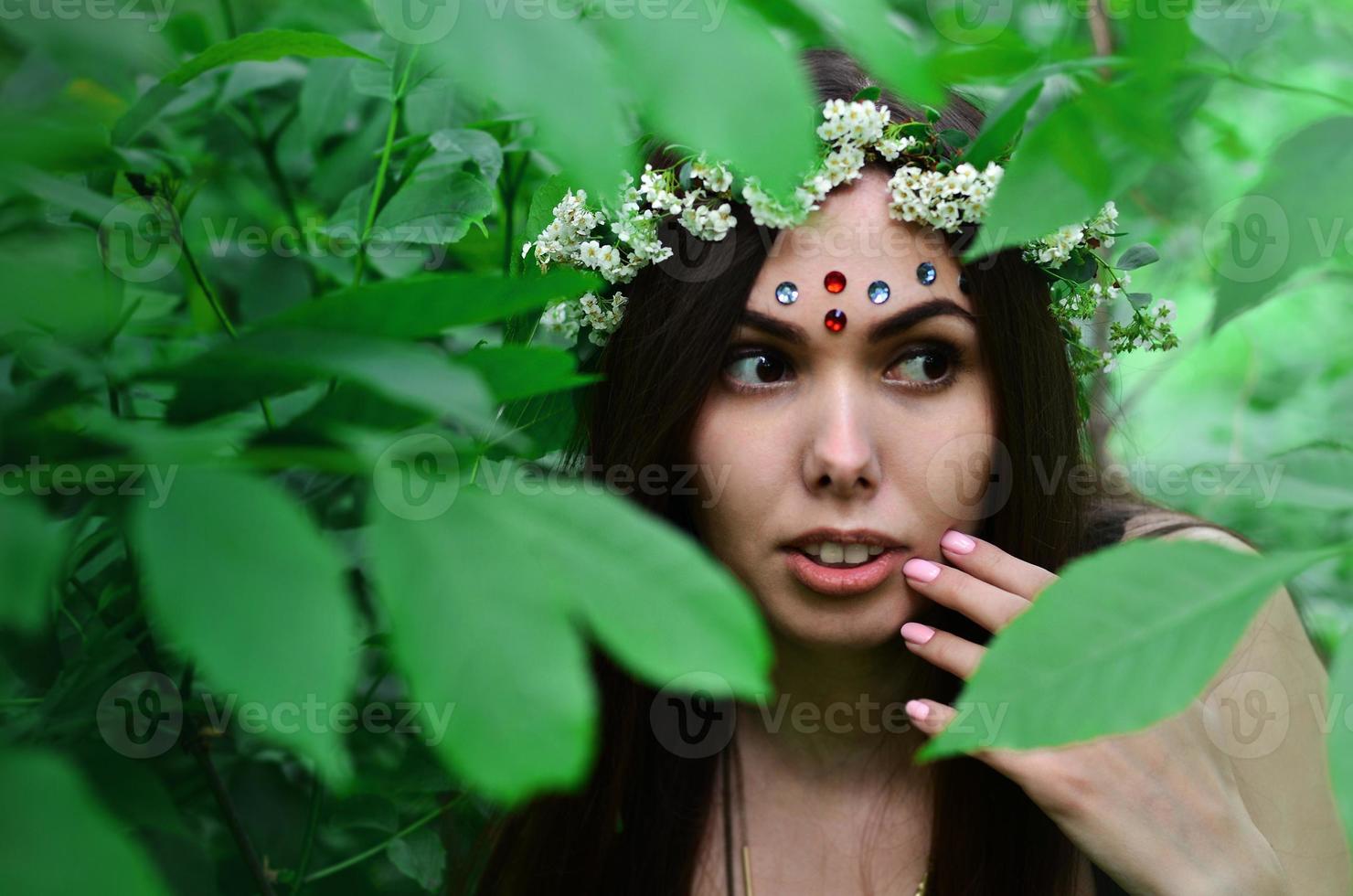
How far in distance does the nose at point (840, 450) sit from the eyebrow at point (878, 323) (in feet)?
0.19

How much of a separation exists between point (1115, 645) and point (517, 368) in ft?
0.81

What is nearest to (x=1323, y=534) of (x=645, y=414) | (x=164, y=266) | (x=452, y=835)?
(x=645, y=414)

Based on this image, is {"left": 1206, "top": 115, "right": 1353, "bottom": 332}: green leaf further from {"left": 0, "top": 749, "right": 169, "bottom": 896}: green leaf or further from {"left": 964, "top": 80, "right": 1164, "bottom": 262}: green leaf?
{"left": 0, "top": 749, "right": 169, "bottom": 896}: green leaf

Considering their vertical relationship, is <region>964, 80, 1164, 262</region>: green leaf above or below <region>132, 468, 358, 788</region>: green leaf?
above

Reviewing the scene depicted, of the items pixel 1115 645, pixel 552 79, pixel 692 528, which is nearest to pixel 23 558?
pixel 552 79

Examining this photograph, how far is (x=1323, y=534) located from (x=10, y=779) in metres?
1.89

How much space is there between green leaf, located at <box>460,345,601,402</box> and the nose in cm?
57

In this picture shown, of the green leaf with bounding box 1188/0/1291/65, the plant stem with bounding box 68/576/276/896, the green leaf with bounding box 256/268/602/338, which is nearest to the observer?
the green leaf with bounding box 256/268/602/338

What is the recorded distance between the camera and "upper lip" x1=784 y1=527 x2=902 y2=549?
40.9 inches

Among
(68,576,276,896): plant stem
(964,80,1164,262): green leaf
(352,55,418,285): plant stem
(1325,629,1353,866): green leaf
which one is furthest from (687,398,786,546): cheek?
(1325,629,1353,866): green leaf

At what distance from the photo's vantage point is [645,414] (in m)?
1.18

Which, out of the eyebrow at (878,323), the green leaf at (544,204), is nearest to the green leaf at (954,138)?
the eyebrow at (878,323)

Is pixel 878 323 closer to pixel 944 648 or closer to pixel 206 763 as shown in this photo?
pixel 944 648

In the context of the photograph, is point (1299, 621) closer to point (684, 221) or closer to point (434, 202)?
point (684, 221)
